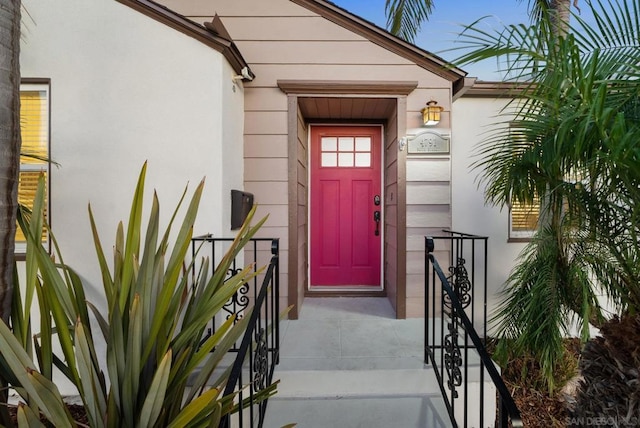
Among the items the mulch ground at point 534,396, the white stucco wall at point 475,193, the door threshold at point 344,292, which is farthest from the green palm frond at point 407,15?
the mulch ground at point 534,396

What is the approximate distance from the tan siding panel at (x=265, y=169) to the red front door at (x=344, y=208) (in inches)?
27.8

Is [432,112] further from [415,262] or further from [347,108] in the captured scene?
[415,262]

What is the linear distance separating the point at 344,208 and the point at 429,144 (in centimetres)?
114

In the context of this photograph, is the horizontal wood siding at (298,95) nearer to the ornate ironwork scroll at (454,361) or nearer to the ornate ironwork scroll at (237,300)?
the ornate ironwork scroll at (237,300)

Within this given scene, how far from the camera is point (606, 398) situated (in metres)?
1.60

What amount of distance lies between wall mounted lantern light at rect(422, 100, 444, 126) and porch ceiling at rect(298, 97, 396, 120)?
12.8 inches

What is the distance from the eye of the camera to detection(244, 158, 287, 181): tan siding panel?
2.86 metres

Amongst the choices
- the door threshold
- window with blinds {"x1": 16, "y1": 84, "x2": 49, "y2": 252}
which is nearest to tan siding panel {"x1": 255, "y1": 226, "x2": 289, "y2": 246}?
the door threshold

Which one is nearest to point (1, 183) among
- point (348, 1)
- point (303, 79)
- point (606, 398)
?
point (303, 79)

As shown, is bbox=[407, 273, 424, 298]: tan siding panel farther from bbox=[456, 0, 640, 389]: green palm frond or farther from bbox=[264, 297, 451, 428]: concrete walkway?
bbox=[456, 0, 640, 389]: green palm frond

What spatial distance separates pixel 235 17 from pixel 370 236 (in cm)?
254

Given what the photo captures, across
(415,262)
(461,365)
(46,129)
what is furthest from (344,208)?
(46,129)

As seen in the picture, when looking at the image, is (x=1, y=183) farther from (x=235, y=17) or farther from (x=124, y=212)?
(x=235, y=17)

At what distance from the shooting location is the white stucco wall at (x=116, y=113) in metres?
2.26
